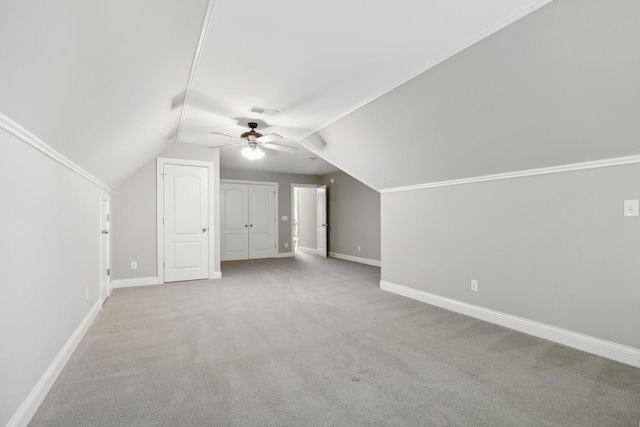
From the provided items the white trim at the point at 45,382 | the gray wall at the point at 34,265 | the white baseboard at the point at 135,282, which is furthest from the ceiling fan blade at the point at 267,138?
the white baseboard at the point at 135,282

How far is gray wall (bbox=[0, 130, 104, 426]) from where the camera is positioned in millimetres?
1643

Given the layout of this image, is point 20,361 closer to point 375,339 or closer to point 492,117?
point 375,339

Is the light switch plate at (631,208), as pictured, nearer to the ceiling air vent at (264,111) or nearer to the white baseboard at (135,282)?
the ceiling air vent at (264,111)

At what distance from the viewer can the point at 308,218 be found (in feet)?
34.2

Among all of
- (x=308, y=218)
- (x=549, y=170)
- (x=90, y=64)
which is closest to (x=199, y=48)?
(x=90, y=64)

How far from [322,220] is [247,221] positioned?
2.24 m

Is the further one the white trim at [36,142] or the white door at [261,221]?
the white door at [261,221]

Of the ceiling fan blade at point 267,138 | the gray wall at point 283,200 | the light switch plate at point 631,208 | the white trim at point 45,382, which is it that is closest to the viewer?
the white trim at point 45,382

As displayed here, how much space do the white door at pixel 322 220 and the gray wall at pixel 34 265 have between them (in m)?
6.64

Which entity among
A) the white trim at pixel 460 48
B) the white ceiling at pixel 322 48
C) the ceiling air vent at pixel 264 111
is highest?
the white ceiling at pixel 322 48

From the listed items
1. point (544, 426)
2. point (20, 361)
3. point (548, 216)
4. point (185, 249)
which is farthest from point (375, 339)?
point (185, 249)

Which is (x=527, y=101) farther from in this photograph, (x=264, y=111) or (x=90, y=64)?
(x=90, y=64)

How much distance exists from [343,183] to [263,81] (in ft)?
19.1

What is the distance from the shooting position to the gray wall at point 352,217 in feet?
24.7
